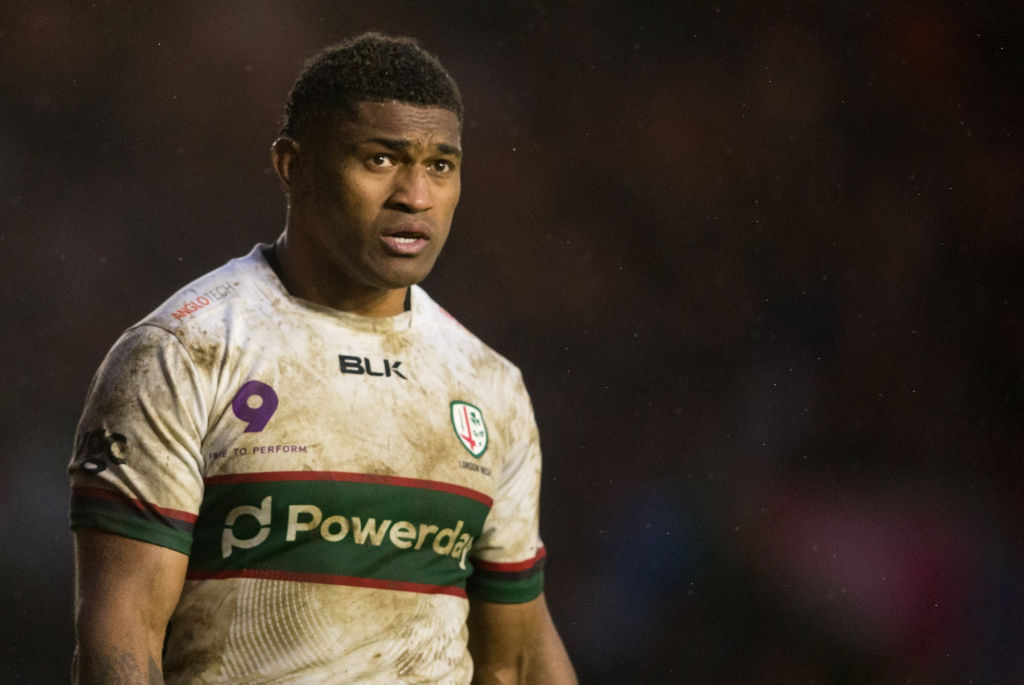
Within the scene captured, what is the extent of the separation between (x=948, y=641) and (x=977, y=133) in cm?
231

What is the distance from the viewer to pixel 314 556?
2.72 m

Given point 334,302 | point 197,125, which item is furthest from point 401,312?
point 197,125

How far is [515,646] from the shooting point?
324 cm

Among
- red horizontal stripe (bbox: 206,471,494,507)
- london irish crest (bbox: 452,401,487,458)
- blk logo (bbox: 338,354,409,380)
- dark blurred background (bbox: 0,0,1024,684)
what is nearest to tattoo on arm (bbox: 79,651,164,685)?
red horizontal stripe (bbox: 206,471,494,507)

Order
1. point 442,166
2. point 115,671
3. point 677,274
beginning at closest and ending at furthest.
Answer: point 115,671 → point 442,166 → point 677,274

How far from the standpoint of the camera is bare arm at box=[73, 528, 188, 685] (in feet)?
8.15

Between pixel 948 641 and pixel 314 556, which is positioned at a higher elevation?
pixel 314 556

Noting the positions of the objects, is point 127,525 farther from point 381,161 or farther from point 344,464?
point 381,161

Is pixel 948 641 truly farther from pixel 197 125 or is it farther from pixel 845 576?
pixel 197 125

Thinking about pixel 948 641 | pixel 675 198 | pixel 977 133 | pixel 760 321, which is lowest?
pixel 948 641

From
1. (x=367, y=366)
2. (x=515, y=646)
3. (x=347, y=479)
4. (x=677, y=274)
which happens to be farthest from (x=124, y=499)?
(x=677, y=274)

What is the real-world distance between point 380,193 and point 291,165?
0.24 m

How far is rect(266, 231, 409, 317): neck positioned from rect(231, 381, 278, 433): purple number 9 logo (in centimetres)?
28

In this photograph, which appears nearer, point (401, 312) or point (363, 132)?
point (363, 132)
